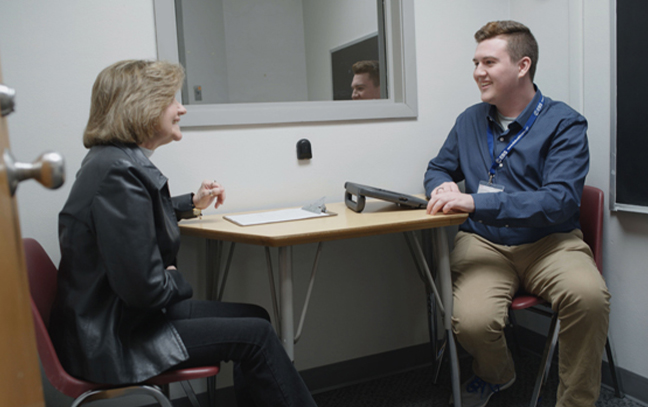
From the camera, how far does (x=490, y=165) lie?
203 cm

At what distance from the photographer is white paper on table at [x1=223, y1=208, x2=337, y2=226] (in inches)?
65.8

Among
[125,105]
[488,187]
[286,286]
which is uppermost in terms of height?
[125,105]

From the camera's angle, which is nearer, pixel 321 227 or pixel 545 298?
pixel 321 227

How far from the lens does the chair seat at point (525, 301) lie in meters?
1.79

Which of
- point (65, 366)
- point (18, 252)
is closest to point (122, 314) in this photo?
point (65, 366)

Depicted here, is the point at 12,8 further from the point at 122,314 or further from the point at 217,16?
the point at 122,314

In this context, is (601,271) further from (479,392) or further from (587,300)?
(479,392)

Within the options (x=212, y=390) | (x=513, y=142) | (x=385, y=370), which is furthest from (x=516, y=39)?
(x=212, y=390)

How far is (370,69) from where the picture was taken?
252 centimetres

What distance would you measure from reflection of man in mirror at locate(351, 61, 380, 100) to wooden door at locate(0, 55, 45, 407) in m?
2.08

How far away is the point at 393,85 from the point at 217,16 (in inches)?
36.5

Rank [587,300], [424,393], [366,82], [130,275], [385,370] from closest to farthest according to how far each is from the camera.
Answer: [130,275] → [587,300] → [424,393] → [385,370] → [366,82]

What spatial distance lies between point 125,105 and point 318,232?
2.14 ft

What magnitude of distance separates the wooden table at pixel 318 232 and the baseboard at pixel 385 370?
60 cm
